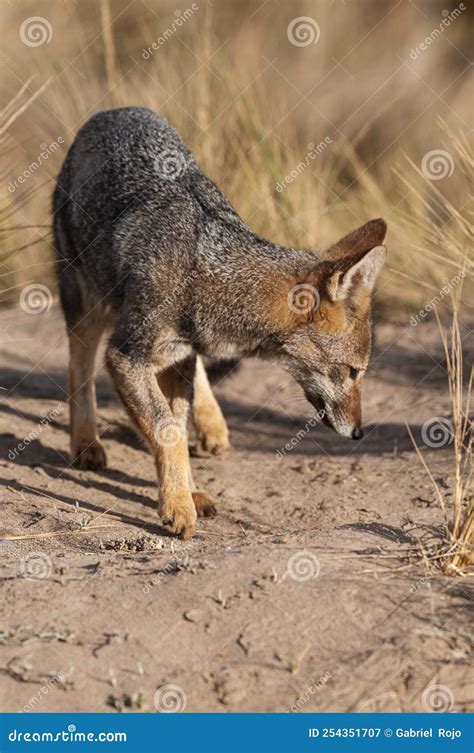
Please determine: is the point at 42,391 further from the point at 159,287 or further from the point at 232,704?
the point at 232,704

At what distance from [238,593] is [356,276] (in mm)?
2004

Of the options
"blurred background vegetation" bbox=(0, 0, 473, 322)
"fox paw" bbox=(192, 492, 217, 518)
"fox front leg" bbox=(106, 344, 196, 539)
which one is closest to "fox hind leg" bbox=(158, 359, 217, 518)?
"fox paw" bbox=(192, 492, 217, 518)

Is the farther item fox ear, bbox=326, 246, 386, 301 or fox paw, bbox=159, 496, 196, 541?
fox paw, bbox=159, 496, 196, 541

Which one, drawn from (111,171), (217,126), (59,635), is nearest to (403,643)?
(59,635)

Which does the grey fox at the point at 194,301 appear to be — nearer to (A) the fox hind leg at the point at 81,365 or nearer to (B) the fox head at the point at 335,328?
(B) the fox head at the point at 335,328

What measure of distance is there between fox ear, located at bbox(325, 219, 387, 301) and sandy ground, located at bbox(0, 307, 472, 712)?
4.28 feet

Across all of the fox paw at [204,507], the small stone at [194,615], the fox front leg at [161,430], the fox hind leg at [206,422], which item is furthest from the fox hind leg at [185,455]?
the small stone at [194,615]

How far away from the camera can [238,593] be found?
14.5 feet

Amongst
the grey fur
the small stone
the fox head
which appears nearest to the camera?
the small stone

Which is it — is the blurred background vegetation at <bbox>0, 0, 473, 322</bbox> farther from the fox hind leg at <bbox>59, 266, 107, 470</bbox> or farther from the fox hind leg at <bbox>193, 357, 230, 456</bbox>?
the fox hind leg at <bbox>193, 357, 230, 456</bbox>

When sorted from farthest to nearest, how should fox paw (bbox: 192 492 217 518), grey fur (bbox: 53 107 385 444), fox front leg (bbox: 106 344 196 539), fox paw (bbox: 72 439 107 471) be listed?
fox paw (bbox: 72 439 107 471) → fox paw (bbox: 192 492 217 518) → grey fur (bbox: 53 107 385 444) → fox front leg (bbox: 106 344 196 539)

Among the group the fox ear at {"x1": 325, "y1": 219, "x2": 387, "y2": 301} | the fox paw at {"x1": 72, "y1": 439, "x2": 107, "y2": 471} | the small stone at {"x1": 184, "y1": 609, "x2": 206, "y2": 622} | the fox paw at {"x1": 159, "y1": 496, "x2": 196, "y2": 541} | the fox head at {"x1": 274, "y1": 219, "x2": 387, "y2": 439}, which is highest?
the fox ear at {"x1": 325, "y1": 219, "x2": 387, "y2": 301}

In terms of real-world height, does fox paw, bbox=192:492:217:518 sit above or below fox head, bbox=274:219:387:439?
below

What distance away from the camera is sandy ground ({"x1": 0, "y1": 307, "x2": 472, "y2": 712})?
392 cm
